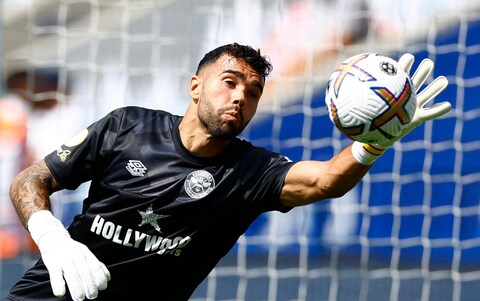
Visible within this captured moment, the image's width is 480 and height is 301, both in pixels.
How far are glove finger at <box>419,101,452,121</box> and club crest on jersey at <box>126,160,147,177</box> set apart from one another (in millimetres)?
Result: 1415

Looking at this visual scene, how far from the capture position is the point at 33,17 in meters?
8.13

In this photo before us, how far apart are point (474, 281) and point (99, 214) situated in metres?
5.16

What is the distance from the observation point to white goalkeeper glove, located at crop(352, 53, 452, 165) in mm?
3793

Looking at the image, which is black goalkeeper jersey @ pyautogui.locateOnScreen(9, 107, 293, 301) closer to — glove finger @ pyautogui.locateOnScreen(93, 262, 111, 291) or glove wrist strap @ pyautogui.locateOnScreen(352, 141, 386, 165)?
glove finger @ pyautogui.locateOnScreen(93, 262, 111, 291)

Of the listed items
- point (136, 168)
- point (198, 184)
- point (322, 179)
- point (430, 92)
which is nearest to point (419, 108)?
point (430, 92)

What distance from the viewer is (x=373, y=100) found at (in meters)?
3.75

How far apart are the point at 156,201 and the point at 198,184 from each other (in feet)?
0.71

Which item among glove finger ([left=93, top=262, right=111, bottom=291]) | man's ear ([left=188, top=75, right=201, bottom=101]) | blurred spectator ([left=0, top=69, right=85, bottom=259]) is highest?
man's ear ([left=188, top=75, right=201, bottom=101])

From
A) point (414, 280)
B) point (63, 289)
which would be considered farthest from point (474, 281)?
point (63, 289)

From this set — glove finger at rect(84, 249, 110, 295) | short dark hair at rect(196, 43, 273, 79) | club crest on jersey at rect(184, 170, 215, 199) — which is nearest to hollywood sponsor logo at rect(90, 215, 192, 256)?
Result: club crest on jersey at rect(184, 170, 215, 199)

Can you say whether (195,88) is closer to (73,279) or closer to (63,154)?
(63,154)

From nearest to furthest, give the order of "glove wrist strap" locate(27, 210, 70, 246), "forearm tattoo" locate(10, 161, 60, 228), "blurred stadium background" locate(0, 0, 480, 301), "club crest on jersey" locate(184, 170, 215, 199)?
1. "glove wrist strap" locate(27, 210, 70, 246)
2. "forearm tattoo" locate(10, 161, 60, 228)
3. "club crest on jersey" locate(184, 170, 215, 199)
4. "blurred stadium background" locate(0, 0, 480, 301)

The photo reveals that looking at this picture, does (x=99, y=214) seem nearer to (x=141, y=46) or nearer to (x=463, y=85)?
(x=141, y=46)

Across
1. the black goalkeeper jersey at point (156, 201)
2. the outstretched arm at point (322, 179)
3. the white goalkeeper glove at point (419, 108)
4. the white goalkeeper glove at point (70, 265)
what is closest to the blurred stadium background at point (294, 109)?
the black goalkeeper jersey at point (156, 201)
